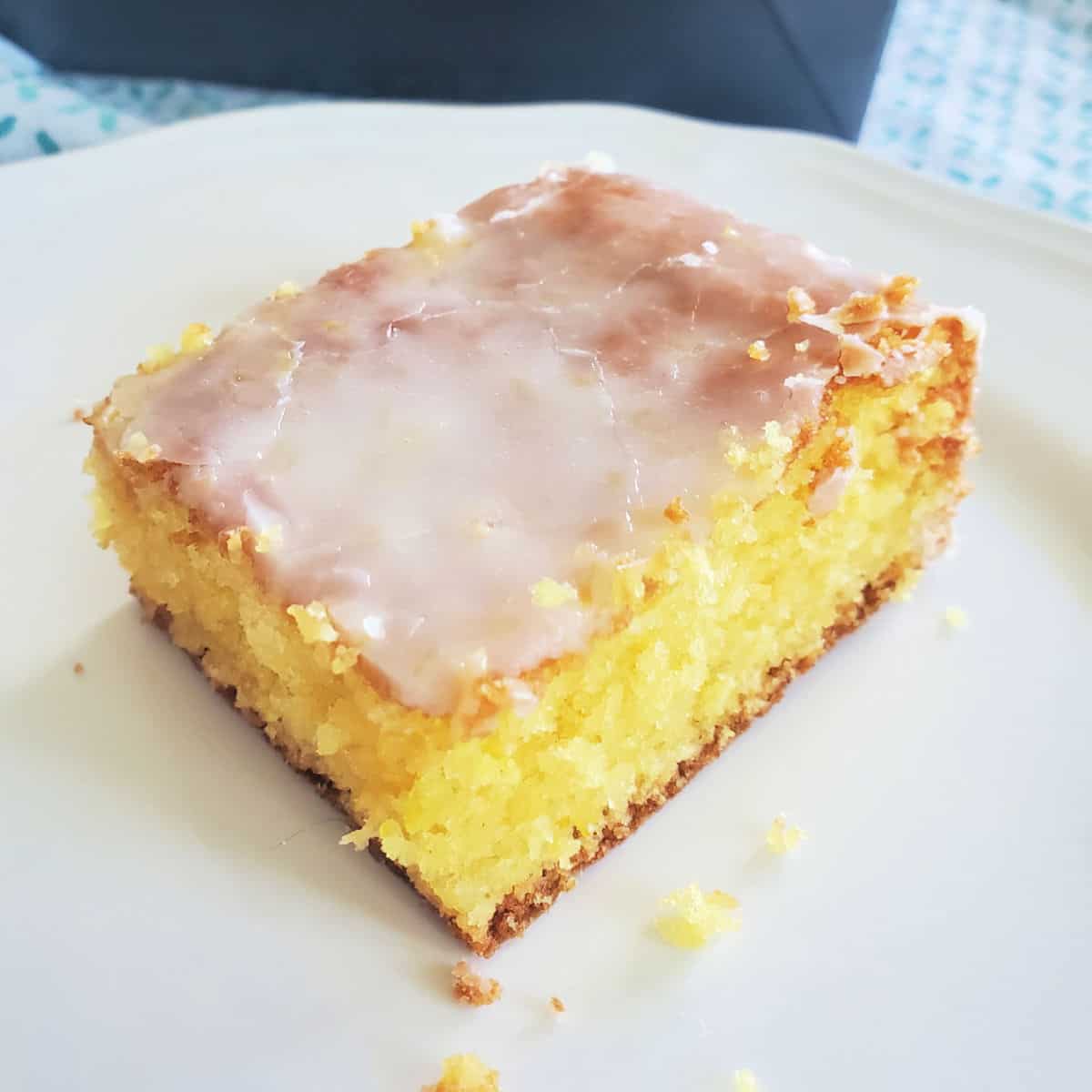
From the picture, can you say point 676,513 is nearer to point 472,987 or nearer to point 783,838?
point 783,838

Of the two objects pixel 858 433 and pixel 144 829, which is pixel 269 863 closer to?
pixel 144 829

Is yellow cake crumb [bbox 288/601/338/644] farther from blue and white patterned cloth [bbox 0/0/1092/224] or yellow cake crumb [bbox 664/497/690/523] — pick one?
blue and white patterned cloth [bbox 0/0/1092/224]

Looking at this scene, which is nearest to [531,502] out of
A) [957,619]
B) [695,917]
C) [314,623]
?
[314,623]

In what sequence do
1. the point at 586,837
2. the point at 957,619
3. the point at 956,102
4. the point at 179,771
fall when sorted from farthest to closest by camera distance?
A: 1. the point at 956,102
2. the point at 957,619
3. the point at 179,771
4. the point at 586,837

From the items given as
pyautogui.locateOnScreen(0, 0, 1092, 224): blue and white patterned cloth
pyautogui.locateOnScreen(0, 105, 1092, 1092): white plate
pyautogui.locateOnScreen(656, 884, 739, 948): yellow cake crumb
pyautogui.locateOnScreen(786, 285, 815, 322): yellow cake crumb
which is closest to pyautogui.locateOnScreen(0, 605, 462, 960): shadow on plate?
pyautogui.locateOnScreen(0, 105, 1092, 1092): white plate

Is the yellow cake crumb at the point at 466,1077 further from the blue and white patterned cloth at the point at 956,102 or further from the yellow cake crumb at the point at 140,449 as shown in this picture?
the blue and white patterned cloth at the point at 956,102

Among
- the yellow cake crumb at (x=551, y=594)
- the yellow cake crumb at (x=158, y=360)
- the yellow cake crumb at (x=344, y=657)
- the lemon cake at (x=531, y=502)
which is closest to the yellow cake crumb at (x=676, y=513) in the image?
the lemon cake at (x=531, y=502)

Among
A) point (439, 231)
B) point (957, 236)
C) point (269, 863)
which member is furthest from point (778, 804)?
point (957, 236)
